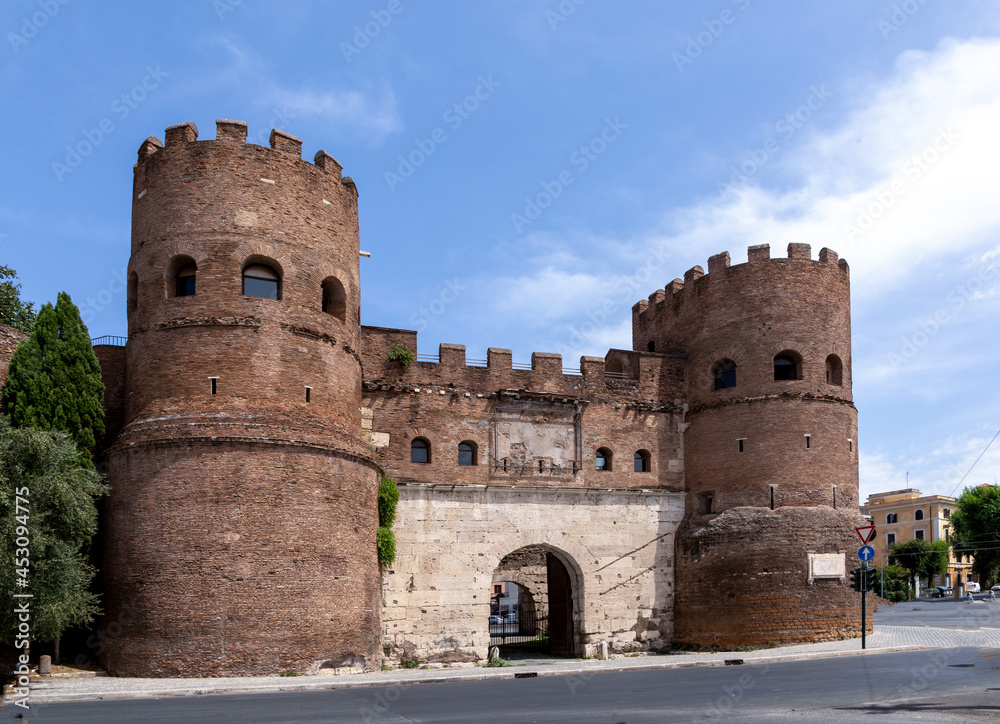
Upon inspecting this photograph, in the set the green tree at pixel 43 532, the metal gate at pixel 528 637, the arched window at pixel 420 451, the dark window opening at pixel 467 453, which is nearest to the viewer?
the green tree at pixel 43 532

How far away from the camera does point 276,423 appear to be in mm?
21469

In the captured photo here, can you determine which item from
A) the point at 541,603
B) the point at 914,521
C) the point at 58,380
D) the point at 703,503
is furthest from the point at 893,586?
the point at 58,380

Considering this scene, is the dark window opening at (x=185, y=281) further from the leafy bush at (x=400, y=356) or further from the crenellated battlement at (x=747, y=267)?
the crenellated battlement at (x=747, y=267)

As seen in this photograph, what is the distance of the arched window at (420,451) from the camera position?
25859 mm

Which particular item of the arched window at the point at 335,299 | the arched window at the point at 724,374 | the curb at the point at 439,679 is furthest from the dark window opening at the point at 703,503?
the arched window at the point at 335,299

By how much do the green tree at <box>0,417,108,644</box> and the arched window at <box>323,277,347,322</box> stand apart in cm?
675

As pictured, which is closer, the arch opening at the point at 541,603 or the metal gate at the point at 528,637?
the arch opening at the point at 541,603

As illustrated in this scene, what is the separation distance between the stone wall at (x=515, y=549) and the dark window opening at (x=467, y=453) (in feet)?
2.68

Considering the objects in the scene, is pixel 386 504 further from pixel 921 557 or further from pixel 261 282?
pixel 921 557

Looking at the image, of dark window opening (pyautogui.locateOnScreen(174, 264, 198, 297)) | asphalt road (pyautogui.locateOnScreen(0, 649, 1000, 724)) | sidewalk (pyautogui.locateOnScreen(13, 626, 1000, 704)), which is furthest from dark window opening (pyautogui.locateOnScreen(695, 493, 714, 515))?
dark window opening (pyautogui.locateOnScreen(174, 264, 198, 297))

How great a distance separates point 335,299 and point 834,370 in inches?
569

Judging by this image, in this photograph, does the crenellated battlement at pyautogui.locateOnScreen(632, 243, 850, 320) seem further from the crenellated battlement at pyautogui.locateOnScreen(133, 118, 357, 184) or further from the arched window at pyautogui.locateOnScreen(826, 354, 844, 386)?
the crenellated battlement at pyautogui.locateOnScreen(133, 118, 357, 184)

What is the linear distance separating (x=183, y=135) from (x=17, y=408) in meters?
7.08

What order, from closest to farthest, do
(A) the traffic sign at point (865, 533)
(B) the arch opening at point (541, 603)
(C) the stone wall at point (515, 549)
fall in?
(C) the stone wall at point (515, 549)
(A) the traffic sign at point (865, 533)
(B) the arch opening at point (541, 603)
